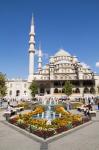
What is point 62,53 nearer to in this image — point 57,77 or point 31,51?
point 57,77

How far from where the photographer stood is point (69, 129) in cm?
1134

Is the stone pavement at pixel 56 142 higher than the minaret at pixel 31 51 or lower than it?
lower

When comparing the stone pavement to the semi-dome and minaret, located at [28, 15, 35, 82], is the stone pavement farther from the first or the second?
the semi-dome

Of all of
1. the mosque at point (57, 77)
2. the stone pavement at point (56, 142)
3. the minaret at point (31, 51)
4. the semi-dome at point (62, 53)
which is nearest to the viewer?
the stone pavement at point (56, 142)

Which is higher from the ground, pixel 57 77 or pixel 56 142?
pixel 57 77

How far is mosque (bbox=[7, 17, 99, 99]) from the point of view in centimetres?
5947

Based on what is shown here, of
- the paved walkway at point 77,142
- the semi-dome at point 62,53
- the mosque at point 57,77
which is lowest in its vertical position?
the paved walkway at point 77,142

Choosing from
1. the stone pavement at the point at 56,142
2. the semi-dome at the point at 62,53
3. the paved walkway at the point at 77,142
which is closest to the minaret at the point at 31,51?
the semi-dome at the point at 62,53

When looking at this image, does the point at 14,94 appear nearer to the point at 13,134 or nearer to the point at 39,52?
the point at 39,52

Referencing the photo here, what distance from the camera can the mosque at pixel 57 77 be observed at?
59469 mm

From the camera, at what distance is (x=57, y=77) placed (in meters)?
63.7

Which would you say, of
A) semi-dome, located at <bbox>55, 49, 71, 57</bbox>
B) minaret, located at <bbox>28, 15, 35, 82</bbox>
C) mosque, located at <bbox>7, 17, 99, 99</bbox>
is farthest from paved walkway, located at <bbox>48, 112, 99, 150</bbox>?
semi-dome, located at <bbox>55, 49, 71, 57</bbox>

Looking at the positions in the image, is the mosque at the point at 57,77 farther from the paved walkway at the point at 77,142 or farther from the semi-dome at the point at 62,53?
the paved walkway at the point at 77,142

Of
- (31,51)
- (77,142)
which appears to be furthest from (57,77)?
(77,142)
